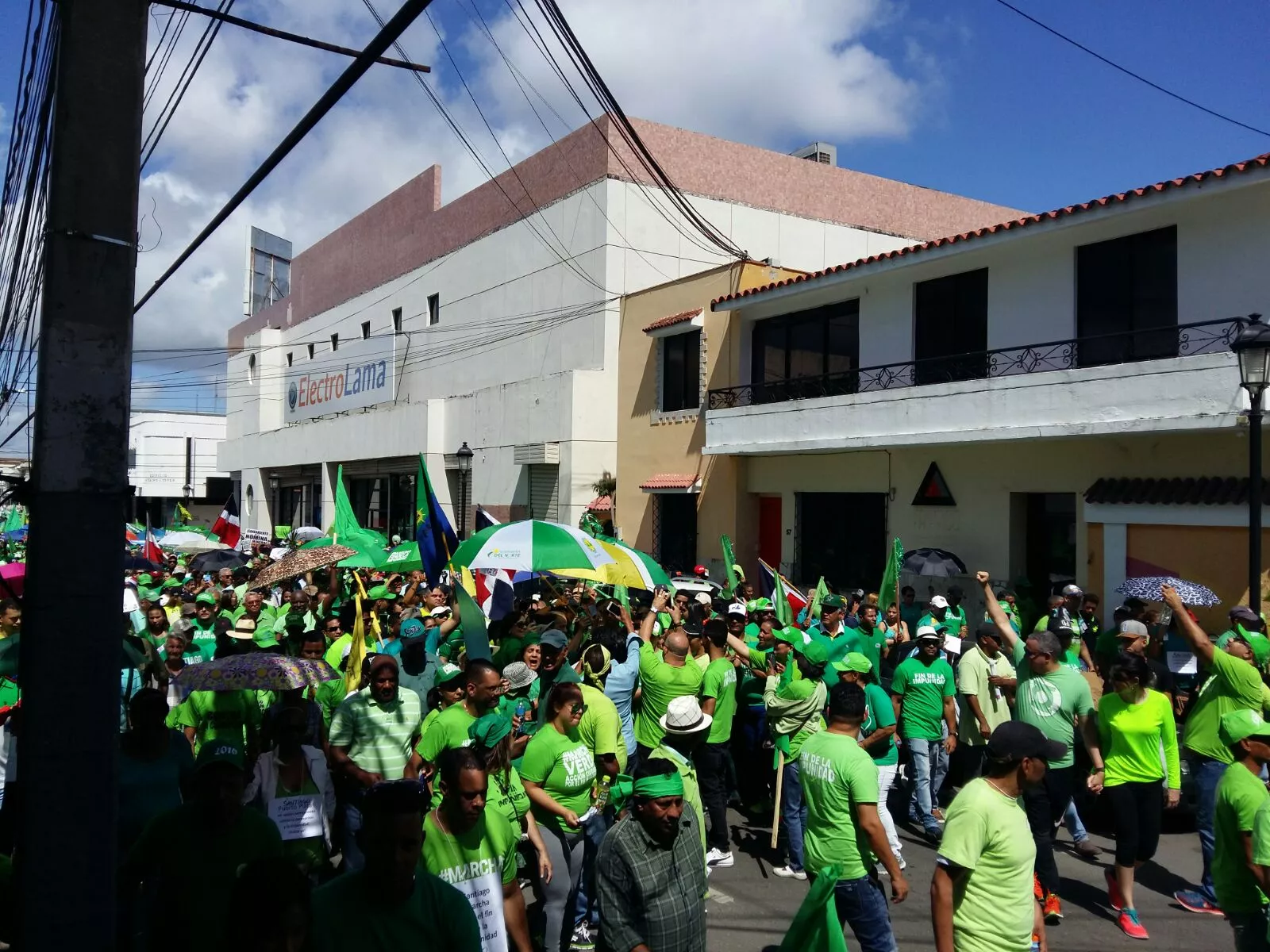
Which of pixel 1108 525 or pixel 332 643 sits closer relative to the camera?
pixel 332 643

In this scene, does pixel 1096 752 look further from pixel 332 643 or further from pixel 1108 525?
pixel 1108 525

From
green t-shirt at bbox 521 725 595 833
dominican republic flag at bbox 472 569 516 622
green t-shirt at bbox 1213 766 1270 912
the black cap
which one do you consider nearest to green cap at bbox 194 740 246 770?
green t-shirt at bbox 521 725 595 833

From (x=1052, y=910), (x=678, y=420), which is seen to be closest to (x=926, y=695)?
(x=1052, y=910)

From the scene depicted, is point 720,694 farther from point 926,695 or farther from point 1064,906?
point 1064,906

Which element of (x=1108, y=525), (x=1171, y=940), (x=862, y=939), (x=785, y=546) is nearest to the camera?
(x=862, y=939)

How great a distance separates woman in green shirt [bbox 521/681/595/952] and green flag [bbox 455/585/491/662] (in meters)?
1.57

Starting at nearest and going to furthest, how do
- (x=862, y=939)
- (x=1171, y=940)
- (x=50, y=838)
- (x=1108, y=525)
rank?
1. (x=50, y=838)
2. (x=862, y=939)
3. (x=1171, y=940)
4. (x=1108, y=525)

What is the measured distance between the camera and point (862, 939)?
4723 mm

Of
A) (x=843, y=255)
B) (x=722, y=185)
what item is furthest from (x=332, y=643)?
(x=843, y=255)

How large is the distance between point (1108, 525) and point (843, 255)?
1496 cm

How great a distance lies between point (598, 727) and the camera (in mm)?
5598

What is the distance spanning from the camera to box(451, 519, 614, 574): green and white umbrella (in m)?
10.1

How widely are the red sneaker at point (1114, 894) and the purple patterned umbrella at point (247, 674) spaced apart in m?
5.06

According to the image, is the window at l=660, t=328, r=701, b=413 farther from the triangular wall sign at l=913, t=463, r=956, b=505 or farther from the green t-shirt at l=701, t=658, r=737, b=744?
the green t-shirt at l=701, t=658, r=737, b=744
